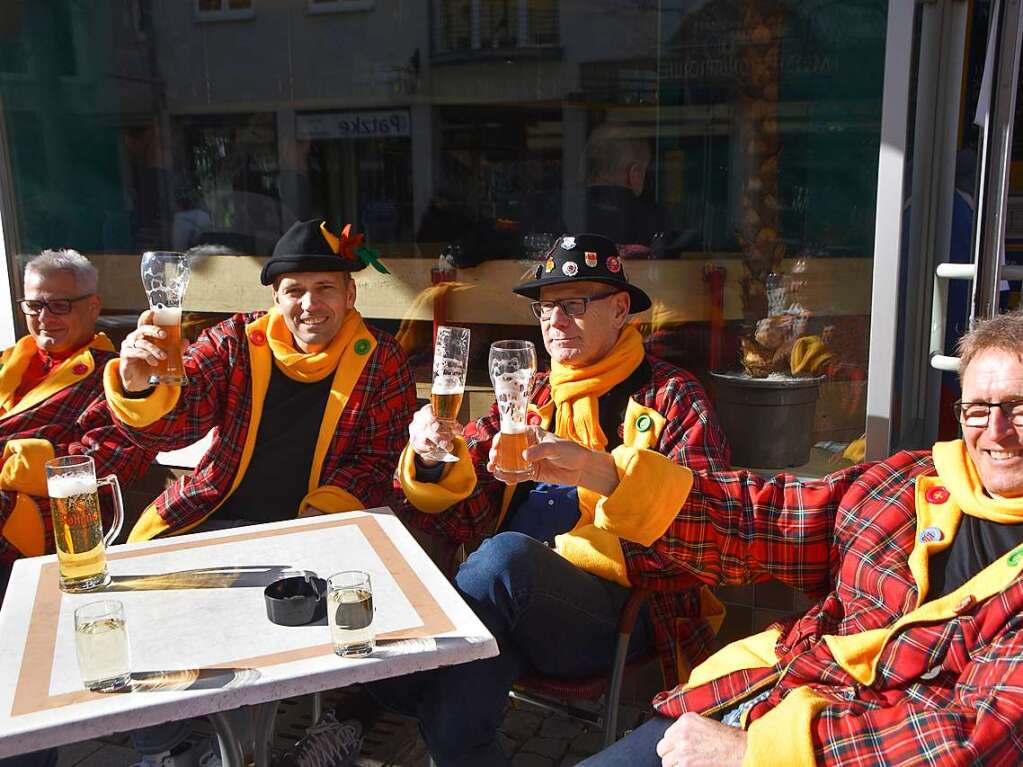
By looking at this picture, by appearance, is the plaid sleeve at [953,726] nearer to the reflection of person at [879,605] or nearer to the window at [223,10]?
the reflection of person at [879,605]

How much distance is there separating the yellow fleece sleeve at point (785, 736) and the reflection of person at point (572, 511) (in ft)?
1.74

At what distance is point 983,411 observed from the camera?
72.2 inches

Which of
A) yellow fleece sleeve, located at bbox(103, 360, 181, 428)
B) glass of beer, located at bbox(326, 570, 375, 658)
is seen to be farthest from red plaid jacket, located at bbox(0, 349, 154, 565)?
glass of beer, located at bbox(326, 570, 375, 658)

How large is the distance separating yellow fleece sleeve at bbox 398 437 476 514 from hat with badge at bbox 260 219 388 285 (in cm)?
78

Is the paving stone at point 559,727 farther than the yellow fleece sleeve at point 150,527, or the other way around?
the paving stone at point 559,727

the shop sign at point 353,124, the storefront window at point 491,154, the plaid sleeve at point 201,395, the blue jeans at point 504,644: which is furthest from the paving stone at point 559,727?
the shop sign at point 353,124

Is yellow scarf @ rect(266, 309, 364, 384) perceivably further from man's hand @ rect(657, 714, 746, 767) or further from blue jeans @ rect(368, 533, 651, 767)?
man's hand @ rect(657, 714, 746, 767)

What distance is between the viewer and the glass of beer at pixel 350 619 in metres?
1.73

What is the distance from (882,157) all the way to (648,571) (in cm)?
152

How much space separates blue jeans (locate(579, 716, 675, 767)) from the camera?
1972mm

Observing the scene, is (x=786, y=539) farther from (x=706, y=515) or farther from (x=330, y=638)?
(x=330, y=638)

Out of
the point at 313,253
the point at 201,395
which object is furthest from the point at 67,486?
the point at 313,253

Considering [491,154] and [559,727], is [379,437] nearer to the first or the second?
[559,727]

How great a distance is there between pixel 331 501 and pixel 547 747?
114 centimetres
